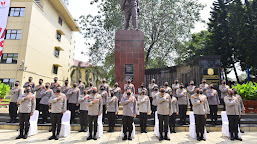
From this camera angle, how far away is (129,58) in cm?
1036

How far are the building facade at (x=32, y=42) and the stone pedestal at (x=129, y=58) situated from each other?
1435 cm

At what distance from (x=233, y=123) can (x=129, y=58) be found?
6386mm

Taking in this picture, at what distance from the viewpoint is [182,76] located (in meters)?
13.3

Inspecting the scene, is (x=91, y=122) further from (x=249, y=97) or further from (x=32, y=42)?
(x=32, y=42)

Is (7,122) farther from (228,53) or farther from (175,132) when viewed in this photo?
(228,53)

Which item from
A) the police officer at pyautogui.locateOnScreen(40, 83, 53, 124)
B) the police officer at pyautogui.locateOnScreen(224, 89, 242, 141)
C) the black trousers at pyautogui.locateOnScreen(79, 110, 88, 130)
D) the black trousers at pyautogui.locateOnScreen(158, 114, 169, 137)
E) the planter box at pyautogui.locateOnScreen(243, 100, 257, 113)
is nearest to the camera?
the black trousers at pyautogui.locateOnScreen(158, 114, 169, 137)

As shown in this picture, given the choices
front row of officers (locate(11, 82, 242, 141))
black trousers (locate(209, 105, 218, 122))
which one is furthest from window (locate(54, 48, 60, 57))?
black trousers (locate(209, 105, 218, 122))

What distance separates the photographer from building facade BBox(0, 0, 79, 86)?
19.2 m

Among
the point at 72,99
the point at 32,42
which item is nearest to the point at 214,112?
the point at 72,99

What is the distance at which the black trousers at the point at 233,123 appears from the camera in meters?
5.77

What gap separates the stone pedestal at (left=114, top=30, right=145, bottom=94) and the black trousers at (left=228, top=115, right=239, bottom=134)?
518 centimetres

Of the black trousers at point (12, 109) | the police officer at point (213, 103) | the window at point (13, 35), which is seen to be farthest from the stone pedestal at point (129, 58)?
the window at point (13, 35)

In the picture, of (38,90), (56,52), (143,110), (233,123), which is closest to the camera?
(233,123)

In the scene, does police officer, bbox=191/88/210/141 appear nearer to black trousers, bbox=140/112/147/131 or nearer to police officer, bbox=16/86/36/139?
black trousers, bbox=140/112/147/131
